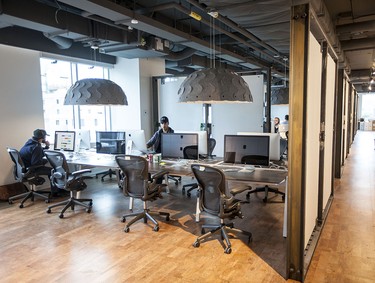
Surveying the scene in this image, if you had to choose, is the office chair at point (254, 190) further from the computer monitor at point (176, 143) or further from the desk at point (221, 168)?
the computer monitor at point (176, 143)

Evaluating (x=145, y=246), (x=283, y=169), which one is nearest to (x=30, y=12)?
(x=145, y=246)

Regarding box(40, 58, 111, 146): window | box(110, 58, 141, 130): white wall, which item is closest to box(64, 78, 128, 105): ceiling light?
box(40, 58, 111, 146): window

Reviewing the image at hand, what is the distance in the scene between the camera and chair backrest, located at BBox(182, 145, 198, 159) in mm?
5152

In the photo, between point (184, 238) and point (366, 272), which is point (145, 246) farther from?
point (366, 272)

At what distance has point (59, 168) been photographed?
201 inches

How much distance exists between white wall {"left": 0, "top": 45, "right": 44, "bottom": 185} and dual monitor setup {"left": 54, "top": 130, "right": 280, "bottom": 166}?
2.16 ft

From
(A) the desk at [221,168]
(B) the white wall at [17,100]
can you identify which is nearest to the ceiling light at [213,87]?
(A) the desk at [221,168]

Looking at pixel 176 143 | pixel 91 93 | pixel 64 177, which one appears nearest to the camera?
pixel 91 93

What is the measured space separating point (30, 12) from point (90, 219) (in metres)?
3.19

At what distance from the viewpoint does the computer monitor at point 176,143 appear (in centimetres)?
516

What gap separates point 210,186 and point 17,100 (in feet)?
15.2

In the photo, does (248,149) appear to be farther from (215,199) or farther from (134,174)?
(134,174)

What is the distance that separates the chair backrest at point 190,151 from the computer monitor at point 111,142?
1452mm

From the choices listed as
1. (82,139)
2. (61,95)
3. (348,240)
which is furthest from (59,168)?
(348,240)
